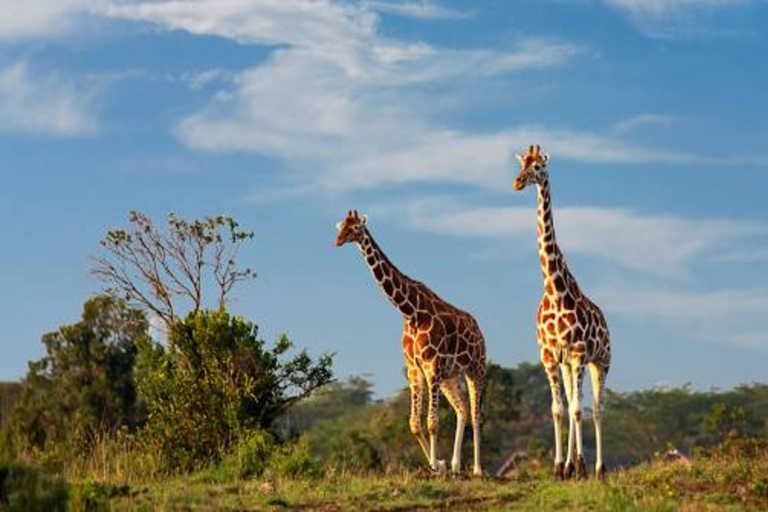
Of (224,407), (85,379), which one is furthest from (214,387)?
(85,379)

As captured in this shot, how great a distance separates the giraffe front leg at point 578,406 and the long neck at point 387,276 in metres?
2.83

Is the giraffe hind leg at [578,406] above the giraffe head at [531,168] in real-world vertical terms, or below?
below

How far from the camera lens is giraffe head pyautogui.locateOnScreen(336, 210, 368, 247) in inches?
811

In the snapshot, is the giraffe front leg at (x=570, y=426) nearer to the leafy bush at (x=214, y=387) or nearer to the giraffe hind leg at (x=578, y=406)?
the giraffe hind leg at (x=578, y=406)

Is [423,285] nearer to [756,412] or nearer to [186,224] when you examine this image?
[186,224]

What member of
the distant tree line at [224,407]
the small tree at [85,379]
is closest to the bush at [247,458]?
the distant tree line at [224,407]

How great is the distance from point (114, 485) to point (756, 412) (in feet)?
202

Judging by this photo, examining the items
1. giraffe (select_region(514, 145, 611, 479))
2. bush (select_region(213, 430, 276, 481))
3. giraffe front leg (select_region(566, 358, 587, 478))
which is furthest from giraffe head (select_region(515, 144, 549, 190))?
bush (select_region(213, 430, 276, 481))

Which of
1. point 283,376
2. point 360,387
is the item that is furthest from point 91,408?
point 360,387

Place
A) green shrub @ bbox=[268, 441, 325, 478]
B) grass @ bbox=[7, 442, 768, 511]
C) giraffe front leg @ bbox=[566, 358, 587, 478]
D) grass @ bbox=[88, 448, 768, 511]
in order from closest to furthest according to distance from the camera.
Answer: grass @ bbox=[7, 442, 768, 511]
grass @ bbox=[88, 448, 768, 511]
giraffe front leg @ bbox=[566, 358, 587, 478]
green shrub @ bbox=[268, 441, 325, 478]

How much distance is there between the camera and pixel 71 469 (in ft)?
75.2

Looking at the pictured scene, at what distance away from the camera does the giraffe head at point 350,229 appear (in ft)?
67.6

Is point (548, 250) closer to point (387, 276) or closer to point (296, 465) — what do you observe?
point (387, 276)

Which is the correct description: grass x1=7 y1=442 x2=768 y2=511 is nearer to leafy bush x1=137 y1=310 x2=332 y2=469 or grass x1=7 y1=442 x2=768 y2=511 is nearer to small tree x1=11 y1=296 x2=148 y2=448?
leafy bush x1=137 y1=310 x2=332 y2=469
